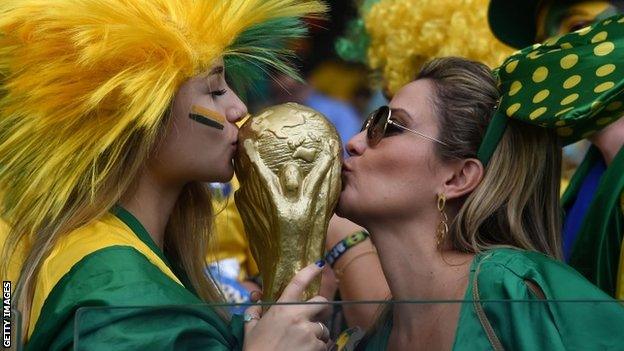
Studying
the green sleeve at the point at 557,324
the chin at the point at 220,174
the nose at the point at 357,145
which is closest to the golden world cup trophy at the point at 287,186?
the chin at the point at 220,174

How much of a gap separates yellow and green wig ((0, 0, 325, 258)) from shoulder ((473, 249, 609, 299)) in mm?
745

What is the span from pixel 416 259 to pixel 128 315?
0.94 metres

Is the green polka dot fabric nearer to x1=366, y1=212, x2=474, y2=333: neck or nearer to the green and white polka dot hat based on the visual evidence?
the green and white polka dot hat

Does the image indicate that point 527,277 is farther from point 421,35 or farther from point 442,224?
point 421,35

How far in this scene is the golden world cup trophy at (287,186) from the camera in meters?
2.51

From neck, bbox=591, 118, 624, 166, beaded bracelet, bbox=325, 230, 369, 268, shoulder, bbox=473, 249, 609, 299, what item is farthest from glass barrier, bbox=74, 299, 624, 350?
beaded bracelet, bbox=325, 230, 369, 268

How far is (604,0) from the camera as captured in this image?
3.61m

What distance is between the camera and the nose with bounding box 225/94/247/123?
2.65m

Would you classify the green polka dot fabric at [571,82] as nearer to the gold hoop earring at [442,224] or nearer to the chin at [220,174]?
the gold hoop earring at [442,224]

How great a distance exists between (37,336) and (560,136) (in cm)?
125

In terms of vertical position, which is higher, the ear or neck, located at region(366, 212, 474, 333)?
the ear

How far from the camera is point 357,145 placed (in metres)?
2.79

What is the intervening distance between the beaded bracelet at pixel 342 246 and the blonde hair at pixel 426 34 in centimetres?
117

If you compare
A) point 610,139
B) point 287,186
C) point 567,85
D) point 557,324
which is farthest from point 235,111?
point 610,139
